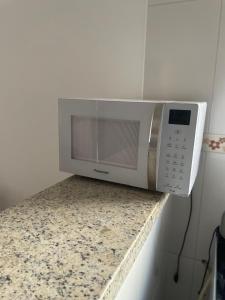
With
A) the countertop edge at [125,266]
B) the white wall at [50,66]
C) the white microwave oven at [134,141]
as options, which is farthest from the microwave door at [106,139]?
the white wall at [50,66]

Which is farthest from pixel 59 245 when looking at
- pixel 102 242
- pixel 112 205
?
pixel 112 205

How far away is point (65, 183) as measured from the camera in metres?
0.87

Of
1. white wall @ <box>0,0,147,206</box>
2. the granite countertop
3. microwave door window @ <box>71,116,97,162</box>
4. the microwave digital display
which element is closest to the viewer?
the granite countertop

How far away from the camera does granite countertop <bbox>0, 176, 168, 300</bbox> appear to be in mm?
413

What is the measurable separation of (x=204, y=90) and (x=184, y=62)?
0.13 m

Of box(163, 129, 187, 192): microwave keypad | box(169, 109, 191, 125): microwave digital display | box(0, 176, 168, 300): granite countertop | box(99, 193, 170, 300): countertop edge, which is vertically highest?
box(169, 109, 191, 125): microwave digital display

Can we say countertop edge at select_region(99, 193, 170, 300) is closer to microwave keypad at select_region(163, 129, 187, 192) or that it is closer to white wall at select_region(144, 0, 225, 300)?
microwave keypad at select_region(163, 129, 187, 192)

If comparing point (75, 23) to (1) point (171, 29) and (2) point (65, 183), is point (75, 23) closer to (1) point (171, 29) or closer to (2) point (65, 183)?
(1) point (171, 29)

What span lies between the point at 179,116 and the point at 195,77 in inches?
13.1

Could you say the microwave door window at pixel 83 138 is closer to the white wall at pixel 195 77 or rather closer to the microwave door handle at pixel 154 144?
the microwave door handle at pixel 154 144

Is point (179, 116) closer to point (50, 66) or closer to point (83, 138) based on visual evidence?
point (83, 138)

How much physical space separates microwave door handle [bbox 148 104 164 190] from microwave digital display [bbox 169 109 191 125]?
0.03m

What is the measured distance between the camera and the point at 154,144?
711 millimetres

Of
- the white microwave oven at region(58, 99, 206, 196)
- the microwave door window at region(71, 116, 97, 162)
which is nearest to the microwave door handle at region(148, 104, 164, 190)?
the white microwave oven at region(58, 99, 206, 196)
